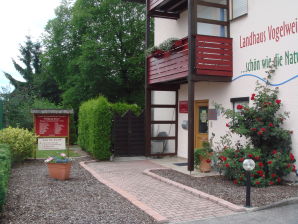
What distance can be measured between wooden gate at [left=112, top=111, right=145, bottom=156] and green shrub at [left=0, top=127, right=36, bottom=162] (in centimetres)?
291

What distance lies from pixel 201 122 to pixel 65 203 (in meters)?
6.65

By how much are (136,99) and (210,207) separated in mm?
18023

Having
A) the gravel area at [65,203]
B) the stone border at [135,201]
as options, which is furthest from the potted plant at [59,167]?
the stone border at [135,201]

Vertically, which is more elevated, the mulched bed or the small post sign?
the small post sign

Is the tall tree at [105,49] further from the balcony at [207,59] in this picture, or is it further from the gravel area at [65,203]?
the gravel area at [65,203]

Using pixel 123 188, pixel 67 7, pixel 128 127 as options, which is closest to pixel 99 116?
pixel 128 127

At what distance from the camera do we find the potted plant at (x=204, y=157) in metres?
9.41

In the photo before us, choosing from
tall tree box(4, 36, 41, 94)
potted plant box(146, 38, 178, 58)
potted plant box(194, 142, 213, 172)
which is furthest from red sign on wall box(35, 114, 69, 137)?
tall tree box(4, 36, 41, 94)

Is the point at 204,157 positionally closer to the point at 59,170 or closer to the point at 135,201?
the point at 135,201

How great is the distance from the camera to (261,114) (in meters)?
8.23

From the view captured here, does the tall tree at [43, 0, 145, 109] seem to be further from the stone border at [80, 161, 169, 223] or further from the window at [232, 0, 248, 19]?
the stone border at [80, 161, 169, 223]

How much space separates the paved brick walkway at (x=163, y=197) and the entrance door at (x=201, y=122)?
8.49 feet

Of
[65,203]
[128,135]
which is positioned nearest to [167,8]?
[128,135]

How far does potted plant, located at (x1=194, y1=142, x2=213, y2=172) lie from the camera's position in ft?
30.9
